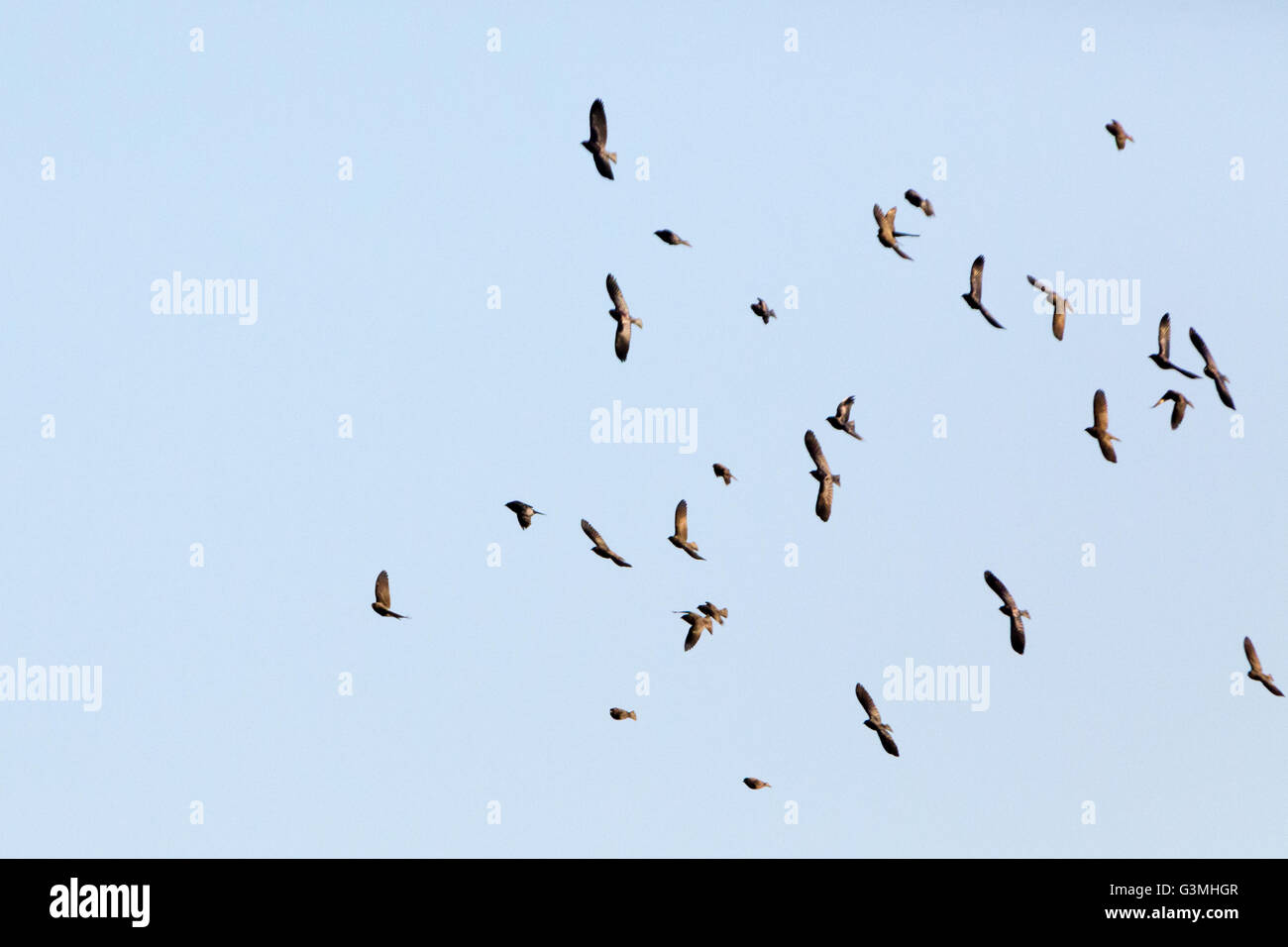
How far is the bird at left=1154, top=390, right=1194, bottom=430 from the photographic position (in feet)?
80.5

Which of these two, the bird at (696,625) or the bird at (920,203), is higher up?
the bird at (920,203)

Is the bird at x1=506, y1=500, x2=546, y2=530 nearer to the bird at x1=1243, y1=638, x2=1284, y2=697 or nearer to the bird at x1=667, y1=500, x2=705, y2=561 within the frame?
the bird at x1=667, y1=500, x2=705, y2=561

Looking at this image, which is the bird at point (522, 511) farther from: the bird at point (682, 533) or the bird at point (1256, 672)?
the bird at point (1256, 672)

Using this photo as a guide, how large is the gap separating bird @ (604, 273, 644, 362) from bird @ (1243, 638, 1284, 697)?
736 cm

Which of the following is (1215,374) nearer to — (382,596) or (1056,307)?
(1056,307)

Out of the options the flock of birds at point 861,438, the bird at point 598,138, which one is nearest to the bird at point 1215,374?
the flock of birds at point 861,438

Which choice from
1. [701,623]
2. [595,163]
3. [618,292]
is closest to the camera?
[595,163]

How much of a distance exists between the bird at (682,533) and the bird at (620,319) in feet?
8.47

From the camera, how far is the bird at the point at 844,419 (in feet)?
79.5
